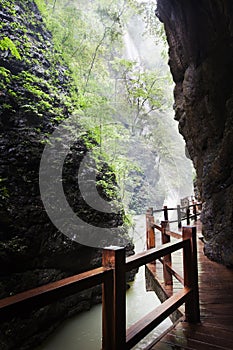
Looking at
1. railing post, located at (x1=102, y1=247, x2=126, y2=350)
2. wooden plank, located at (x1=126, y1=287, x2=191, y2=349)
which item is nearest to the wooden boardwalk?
wooden plank, located at (x1=126, y1=287, x2=191, y2=349)

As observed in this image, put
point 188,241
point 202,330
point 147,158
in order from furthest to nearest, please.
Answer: point 147,158 < point 188,241 < point 202,330

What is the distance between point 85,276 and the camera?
1.51m

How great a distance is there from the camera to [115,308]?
1640 mm

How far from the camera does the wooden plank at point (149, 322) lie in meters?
1.74

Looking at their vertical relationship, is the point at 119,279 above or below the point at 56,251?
above

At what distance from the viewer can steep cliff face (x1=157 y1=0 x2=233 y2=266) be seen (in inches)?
171

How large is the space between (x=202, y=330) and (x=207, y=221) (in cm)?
288

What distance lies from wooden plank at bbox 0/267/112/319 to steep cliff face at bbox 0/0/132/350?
344 cm

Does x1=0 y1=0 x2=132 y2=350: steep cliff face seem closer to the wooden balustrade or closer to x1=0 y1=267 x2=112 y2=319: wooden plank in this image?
the wooden balustrade

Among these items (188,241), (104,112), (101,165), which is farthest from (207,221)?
(104,112)

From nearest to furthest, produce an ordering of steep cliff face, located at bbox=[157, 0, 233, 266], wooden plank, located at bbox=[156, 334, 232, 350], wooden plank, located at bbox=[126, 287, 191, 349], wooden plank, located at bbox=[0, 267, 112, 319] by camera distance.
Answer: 1. wooden plank, located at bbox=[0, 267, 112, 319]
2. wooden plank, located at bbox=[126, 287, 191, 349]
3. wooden plank, located at bbox=[156, 334, 232, 350]
4. steep cliff face, located at bbox=[157, 0, 233, 266]

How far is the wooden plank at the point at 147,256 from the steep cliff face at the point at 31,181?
3.35m

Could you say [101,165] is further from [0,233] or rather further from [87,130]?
[0,233]

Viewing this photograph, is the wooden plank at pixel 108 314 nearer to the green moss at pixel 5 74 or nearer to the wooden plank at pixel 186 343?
the wooden plank at pixel 186 343
